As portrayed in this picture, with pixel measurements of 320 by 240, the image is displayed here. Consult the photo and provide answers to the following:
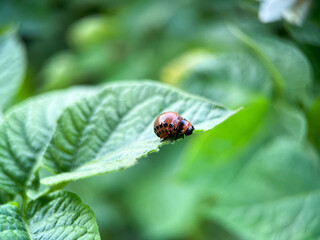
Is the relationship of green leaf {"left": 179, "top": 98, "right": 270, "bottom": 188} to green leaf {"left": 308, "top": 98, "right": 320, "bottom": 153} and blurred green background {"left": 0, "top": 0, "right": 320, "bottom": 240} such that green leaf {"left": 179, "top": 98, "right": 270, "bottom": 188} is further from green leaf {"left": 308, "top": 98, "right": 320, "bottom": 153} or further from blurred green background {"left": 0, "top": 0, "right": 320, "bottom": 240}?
green leaf {"left": 308, "top": 98, "right": 320, "bottom": 153}

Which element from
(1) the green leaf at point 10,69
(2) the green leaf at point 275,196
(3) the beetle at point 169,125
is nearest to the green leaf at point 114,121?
(3) the beetle at point 169,125

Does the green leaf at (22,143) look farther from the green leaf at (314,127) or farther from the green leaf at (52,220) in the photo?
the green leaf at (314,127)

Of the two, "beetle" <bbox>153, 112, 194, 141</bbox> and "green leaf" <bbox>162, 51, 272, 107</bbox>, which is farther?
"green leaf" <bbox>162, 51, 272, 107</bbox>

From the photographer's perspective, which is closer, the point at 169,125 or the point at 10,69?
the point at 169,125

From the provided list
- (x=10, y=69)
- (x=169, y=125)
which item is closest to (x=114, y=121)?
(x=169, y=125)

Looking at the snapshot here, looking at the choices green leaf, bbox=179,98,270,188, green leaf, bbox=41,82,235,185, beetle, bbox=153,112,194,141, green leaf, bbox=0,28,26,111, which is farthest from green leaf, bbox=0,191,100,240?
green leaf, bbox=179,98,270,188

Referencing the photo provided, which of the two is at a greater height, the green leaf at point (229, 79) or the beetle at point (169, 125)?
the beetle at point (169, 125)

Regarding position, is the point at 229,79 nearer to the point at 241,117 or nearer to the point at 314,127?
the point at 241,117
